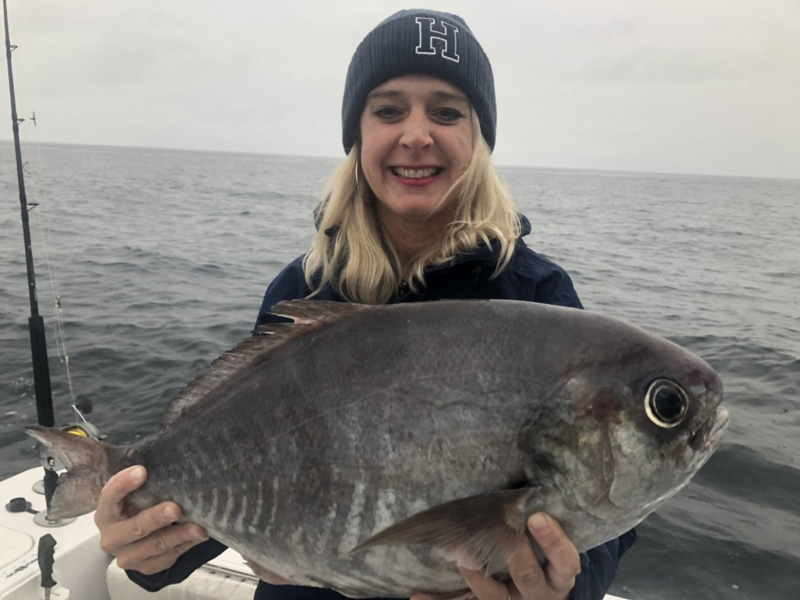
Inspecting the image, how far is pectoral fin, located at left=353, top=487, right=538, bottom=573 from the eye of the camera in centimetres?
172

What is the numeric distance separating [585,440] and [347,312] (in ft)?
3.00

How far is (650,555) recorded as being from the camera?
244 inches

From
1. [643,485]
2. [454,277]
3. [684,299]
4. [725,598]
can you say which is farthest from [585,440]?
[684,299]

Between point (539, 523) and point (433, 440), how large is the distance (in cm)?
39

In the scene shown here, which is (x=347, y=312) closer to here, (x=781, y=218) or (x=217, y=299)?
(x=217, y=299)

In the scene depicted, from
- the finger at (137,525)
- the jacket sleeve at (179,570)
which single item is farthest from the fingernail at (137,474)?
the jacket sleeve at (179,570)

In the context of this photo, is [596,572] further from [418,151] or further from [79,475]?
[79,475]

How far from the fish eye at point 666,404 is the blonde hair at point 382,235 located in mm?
992

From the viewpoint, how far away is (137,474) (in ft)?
7.20

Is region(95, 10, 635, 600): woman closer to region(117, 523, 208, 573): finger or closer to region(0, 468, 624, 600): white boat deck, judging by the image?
region(117, 523, 208, 573): finger

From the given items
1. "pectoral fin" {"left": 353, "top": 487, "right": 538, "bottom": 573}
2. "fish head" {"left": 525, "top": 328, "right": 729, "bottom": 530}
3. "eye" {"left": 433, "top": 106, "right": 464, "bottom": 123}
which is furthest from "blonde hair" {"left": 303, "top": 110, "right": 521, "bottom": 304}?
"pectoral fin" {"left": 353, "top": 487, "right": 538, "bottom": 573}

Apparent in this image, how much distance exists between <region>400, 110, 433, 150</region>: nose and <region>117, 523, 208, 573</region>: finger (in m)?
1.80

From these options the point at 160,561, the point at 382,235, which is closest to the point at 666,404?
the point at 382,235

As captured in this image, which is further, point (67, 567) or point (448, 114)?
point (67, 567)
